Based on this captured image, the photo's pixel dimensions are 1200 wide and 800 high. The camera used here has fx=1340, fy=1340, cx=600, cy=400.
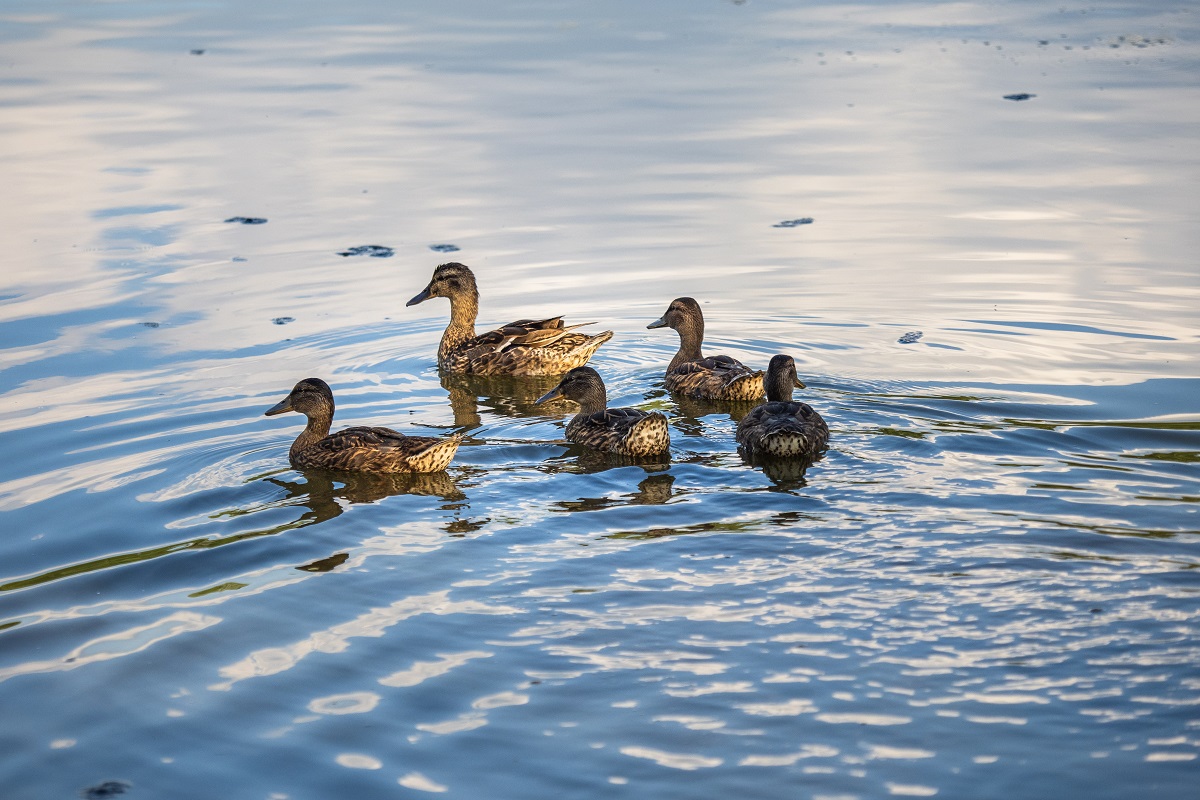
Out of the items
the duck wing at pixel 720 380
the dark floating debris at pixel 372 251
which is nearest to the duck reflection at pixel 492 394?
the duck wing at pixel 720 380

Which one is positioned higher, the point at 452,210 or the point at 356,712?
the point at 452,210

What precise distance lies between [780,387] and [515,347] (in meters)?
3.03

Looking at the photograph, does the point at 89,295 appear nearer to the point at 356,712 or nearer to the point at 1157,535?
the point at 356,712

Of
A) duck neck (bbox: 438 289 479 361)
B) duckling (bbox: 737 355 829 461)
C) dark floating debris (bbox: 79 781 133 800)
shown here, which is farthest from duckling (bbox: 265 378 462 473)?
dark floating debris (bbox: 79 781 133 800)

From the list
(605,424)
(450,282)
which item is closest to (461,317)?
(450,282)

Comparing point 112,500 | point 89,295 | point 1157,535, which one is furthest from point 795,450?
point 89,295

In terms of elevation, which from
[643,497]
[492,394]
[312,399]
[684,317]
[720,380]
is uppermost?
[684,317]

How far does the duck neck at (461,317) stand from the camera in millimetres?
12688

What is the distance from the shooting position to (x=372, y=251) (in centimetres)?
1441

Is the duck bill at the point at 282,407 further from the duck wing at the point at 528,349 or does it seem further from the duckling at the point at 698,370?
the duckling at the point at 698,370

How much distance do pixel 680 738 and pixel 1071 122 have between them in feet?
48.1

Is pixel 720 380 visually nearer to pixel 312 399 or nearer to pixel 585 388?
pixel 585 388

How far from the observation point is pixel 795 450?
356 inches

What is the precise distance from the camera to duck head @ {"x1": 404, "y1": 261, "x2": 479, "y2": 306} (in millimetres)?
12586
